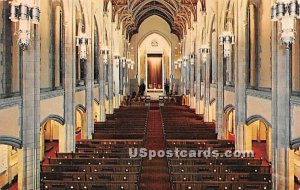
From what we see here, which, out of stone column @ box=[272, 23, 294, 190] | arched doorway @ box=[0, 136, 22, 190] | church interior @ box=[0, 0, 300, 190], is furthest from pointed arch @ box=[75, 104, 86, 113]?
stone column @ box=[272, 23, 294, 190]

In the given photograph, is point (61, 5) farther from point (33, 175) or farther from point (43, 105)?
point (33, 175)

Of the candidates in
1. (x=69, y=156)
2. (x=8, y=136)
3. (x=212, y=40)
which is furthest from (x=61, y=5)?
(x=212, y=40)

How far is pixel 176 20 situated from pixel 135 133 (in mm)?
27999

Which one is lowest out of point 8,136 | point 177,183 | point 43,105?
point 177,183

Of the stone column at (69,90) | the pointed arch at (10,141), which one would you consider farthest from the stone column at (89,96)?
the pointed arch at (10,141)

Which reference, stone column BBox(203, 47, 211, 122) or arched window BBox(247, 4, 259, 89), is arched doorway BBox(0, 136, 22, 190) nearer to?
arched window BBox(247, 4, 259, 89)

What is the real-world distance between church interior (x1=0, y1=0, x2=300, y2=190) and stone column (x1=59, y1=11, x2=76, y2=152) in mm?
50

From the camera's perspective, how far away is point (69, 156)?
16.6m

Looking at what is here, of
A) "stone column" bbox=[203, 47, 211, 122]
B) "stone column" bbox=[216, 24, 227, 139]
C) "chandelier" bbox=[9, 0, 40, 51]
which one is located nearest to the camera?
"chandelier" bbox=[9, 0, 40, 51]

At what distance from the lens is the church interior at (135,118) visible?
12016mm

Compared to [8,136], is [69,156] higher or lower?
lower

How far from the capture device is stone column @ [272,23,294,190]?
12492mm

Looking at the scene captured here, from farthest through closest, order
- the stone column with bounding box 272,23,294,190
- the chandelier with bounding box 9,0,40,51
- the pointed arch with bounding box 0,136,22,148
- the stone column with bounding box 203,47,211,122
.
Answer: the stone column with bounding box 203,47,211,122 < the stone column with bounding box 272,23,294,190 < the pointed arch with bounding box 0,136,22,148 < the chandelier with bounding box 9,0,40,51

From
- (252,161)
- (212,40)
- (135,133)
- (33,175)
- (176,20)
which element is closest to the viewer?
(33,175)
